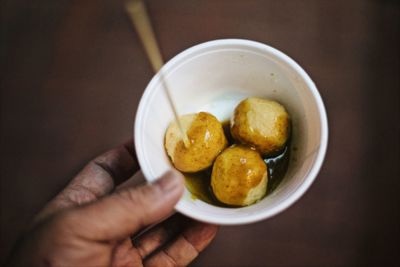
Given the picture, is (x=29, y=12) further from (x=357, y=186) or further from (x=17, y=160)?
(x=357, y=186)

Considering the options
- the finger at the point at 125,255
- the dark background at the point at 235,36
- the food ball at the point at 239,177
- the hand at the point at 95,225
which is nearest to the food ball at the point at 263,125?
the food ball at the point at 239,177

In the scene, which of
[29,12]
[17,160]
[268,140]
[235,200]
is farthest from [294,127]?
[29,12]

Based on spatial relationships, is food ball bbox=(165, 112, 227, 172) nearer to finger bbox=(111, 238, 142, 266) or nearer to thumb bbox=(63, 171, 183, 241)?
thumb bbox=(63, 171, 183, 241)

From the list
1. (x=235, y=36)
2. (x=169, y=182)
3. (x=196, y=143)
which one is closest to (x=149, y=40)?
(x=235, y=36)

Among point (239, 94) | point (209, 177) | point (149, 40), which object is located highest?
point (149, 40)

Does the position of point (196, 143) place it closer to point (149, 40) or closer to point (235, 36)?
point (149, 40)

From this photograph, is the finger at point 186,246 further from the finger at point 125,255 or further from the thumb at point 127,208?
the thumb at point 127,208
